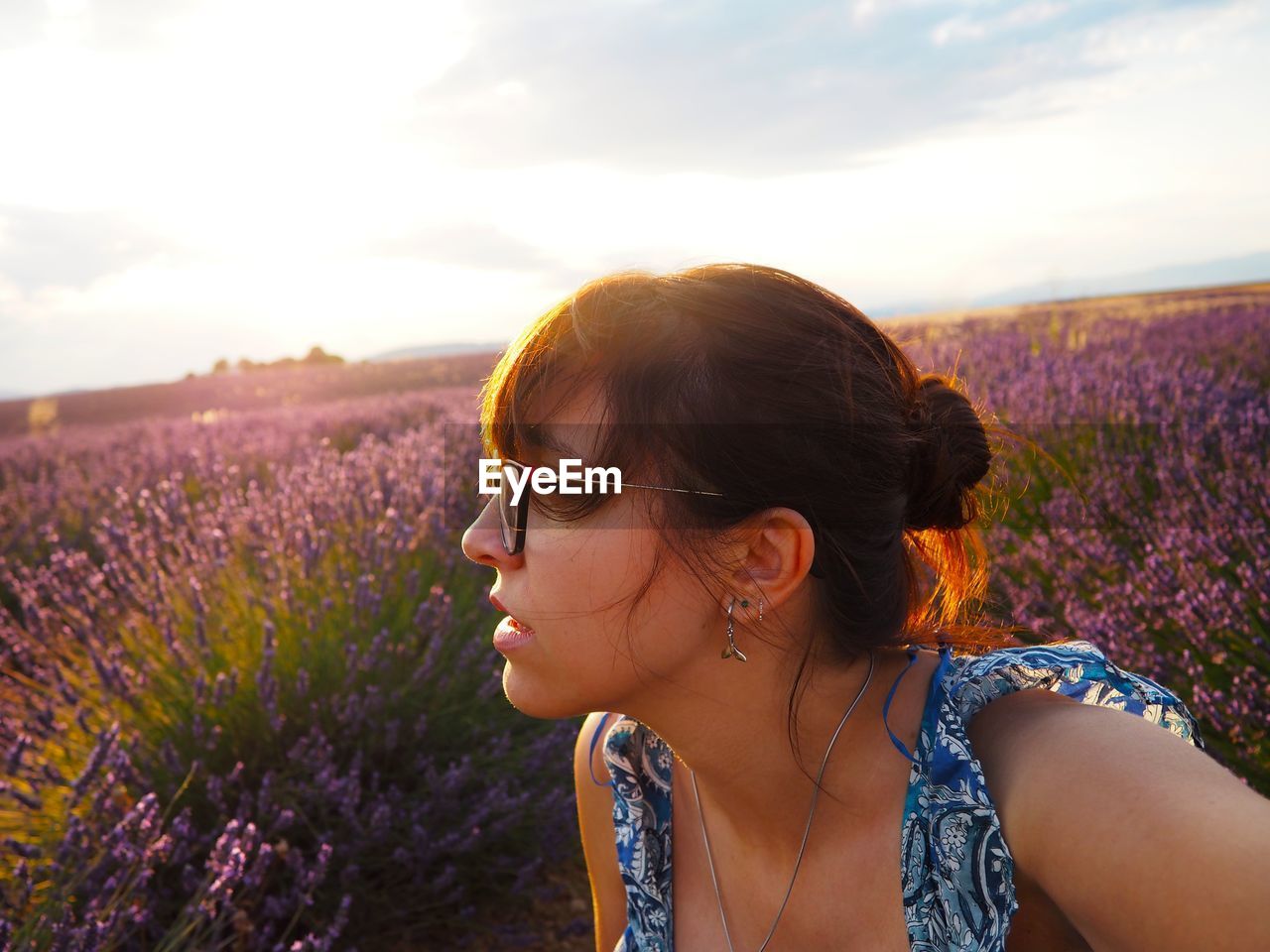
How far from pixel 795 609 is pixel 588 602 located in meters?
0.29

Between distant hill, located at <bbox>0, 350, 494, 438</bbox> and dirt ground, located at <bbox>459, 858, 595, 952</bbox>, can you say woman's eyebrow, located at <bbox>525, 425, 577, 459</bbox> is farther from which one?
distant hill, located at <bbox>0, 350, 494, 438</bbox>

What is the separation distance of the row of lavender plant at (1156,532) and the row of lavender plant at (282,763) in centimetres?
156

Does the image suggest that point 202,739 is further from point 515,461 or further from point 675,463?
point 675,463

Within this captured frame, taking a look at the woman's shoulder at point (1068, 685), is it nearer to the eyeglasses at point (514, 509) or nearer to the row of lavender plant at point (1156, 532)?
the eyeglasses at point (514, 509)

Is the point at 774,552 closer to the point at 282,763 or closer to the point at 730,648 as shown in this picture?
the point at 730,648

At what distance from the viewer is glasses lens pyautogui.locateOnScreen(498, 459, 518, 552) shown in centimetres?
138

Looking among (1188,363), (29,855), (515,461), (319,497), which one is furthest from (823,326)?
(1188,363)

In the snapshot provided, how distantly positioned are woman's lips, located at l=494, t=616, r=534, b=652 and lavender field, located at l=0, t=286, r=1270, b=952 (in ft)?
2.72

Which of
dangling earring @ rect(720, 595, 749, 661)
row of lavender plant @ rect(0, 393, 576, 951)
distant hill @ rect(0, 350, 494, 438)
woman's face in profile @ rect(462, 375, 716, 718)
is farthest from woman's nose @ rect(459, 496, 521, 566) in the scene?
distant hill @ rect(0, 350, 494, 438)

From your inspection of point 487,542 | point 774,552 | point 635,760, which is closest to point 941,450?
point 774,552

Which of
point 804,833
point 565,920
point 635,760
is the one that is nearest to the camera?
point 804,833

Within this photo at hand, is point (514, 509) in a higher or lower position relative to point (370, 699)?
Result: higher

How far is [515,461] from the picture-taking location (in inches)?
55.9

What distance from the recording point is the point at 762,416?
1.27 meters
